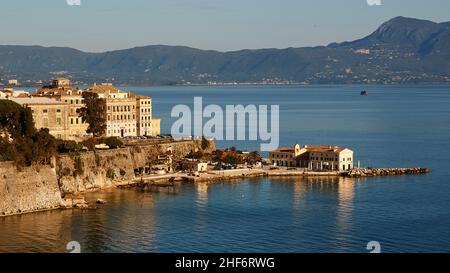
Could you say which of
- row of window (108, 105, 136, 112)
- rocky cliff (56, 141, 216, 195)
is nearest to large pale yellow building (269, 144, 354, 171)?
rocky cliff (56, 141, 216, 195)

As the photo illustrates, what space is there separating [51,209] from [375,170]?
17398mm

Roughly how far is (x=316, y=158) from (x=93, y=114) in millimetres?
10650

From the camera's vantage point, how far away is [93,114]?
38.1 meters

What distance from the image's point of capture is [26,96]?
38.1 meters

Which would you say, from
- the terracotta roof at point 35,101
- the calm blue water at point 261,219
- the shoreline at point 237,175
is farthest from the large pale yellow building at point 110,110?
the calm blue water at point 261,219

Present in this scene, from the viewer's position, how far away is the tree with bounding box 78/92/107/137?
37969 millimetres

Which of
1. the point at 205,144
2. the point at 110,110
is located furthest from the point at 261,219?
the point at 110,110

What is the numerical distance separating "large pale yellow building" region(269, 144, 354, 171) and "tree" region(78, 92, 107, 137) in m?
8.44

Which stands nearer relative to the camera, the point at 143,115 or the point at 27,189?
the point at 27,189

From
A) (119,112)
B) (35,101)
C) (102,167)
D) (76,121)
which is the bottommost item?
(102,167)

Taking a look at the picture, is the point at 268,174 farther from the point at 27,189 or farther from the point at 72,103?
the point at 27,189
